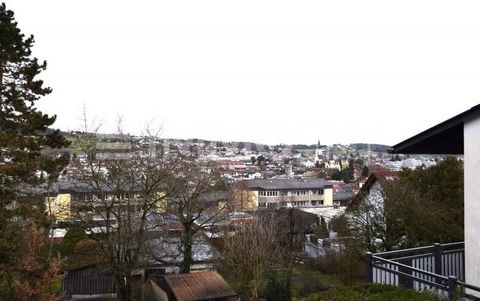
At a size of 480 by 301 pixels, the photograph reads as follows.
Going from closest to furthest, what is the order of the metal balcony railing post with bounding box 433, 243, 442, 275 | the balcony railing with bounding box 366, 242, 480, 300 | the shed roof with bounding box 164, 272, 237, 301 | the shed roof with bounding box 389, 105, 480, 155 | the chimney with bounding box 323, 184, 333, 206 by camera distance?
the balcony railing with bounding box 366, 242, 480, 300
the shed roof with bounding box 389, 105, 480, 155
the metal balcony railing post with bounding box 433, 243, 442, 275
the shed roof with bounding box 164, 272, 237, 301
the chimney with bounding box 323, 184, 333, 206

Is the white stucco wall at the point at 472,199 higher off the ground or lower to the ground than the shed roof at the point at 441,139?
lower

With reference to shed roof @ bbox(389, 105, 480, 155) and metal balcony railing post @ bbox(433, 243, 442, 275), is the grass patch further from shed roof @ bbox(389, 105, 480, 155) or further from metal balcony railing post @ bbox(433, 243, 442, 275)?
shed roof @ bbox(389, 105, 480, 155)

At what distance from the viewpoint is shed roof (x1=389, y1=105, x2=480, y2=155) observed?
696cm

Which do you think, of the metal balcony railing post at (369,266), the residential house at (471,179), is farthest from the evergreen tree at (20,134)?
the residential house at (471,179)

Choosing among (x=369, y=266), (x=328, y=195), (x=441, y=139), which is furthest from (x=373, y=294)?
(x=328, y=195)

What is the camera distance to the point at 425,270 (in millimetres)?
7727

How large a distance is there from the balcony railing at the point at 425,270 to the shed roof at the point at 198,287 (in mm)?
11112

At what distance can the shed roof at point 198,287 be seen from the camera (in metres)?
17.9

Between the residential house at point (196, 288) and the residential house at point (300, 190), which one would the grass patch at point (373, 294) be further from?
the residential house at point (300, 190)

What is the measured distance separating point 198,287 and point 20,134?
8.90 m

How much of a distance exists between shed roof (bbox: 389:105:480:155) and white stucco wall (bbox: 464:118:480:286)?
6.6 inches

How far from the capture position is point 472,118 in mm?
6785

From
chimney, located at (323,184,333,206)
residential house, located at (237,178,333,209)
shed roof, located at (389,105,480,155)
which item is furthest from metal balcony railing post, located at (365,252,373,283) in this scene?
chimney, located at (323,184,333,206)

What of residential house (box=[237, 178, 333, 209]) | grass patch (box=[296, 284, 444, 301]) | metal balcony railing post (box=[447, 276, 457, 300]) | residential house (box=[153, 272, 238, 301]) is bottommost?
residential house (box=[153, 272, 238, 301])
